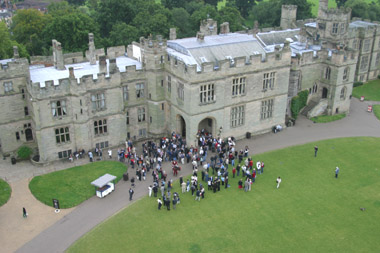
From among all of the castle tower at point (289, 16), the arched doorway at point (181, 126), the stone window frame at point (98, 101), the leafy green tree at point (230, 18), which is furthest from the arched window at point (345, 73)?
the stone window frame at point (98, 101)

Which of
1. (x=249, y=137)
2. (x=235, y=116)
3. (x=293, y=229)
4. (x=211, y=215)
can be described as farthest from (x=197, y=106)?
(x=293, y=229)

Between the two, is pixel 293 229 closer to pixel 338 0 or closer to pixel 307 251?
pixel 307 251

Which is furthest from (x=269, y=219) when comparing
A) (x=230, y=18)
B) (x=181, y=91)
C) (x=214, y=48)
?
(x=230, y=18)

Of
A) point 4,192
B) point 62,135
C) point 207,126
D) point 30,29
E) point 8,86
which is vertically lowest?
point 4,192

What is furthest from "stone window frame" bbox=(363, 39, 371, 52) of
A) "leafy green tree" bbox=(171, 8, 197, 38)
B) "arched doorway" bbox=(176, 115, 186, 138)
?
"arched doorway" bbox=(176, 115, 186, 138)

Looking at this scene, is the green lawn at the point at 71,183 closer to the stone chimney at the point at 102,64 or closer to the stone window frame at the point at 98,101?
the stone window frame at the point at 98,101

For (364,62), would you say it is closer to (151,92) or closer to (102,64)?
(151,92)
